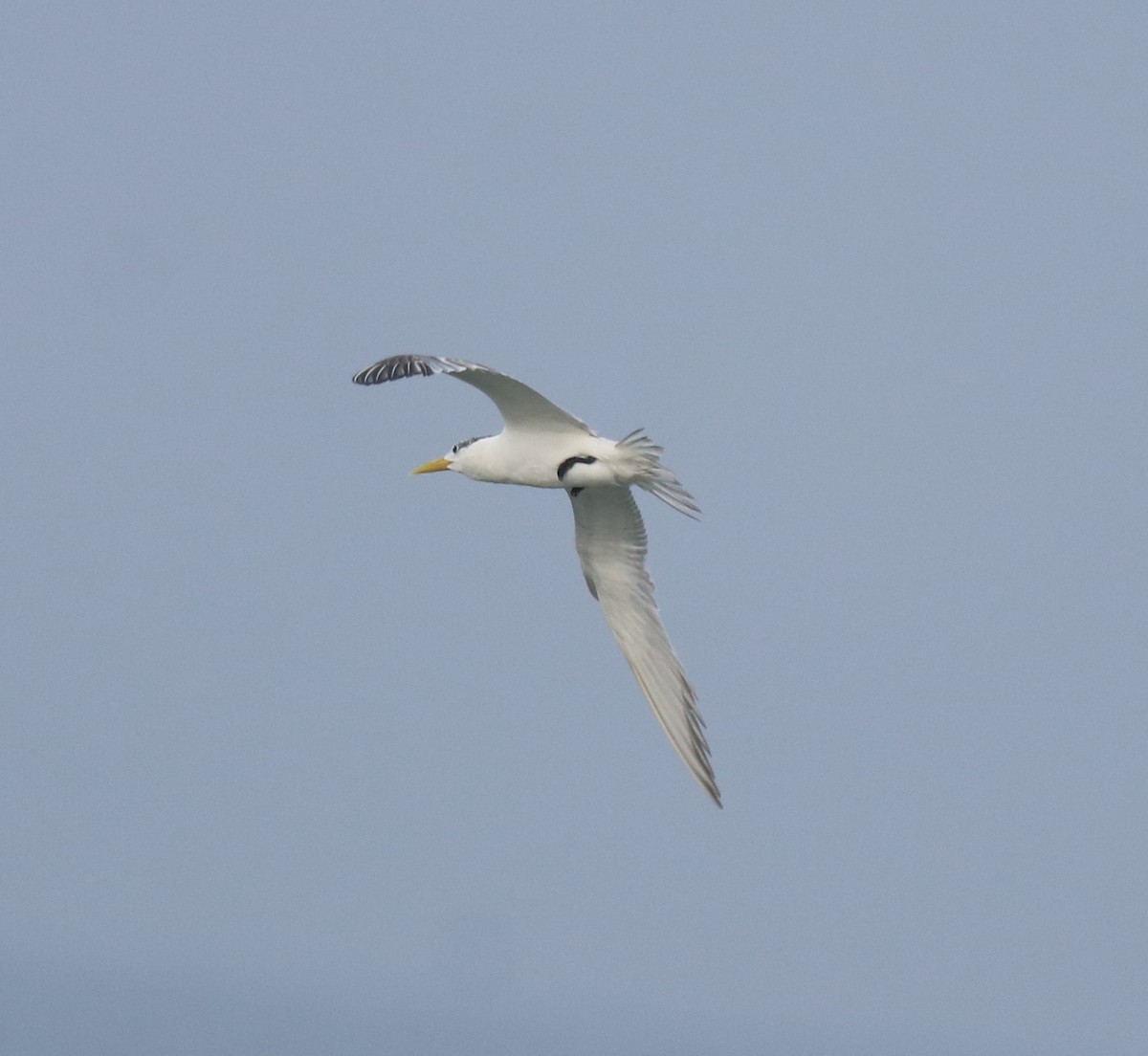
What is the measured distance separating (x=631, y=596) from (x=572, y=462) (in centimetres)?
144

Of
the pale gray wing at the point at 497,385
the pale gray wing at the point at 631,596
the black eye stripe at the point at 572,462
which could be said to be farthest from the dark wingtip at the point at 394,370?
the pale gray wing at the point at 631,596

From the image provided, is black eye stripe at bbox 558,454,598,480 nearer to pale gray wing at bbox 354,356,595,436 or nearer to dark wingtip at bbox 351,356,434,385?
pale gray wing at bbox 354,356,595,436

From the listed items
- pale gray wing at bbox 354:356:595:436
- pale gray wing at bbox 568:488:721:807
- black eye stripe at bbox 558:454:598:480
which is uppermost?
pale gray wing at bbox 354:356:595:436

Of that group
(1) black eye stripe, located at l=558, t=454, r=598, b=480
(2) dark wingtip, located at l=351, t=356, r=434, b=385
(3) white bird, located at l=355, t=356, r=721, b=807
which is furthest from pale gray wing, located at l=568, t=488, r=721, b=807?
(2) dark wingtip, located at l=351, t=356, r=434, b=385

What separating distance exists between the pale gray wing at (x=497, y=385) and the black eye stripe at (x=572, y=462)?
0.21 metres

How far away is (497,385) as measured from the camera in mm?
12094

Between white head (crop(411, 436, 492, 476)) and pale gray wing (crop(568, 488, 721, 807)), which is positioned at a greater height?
white head (crop(411, 436, 492, 476))

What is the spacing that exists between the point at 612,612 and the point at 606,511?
2.62 feet

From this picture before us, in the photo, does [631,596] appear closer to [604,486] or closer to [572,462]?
[604,486]

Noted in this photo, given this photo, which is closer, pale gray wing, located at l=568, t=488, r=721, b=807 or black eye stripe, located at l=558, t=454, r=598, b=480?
black eye stripe, located at l=558, t=454, r=598, b=480

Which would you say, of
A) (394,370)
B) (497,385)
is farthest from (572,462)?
(394,370)

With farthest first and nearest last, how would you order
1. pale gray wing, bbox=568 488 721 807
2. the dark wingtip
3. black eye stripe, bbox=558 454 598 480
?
pale gray wing, bbox=568 488 721 807
black eye stripe, bbox=558 454 598 480
the dark wingtip

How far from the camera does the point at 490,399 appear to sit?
12.6m

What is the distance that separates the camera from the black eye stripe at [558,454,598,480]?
12.5 meters
